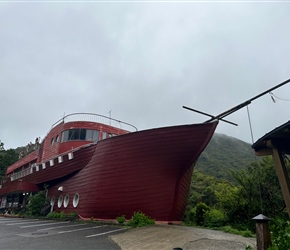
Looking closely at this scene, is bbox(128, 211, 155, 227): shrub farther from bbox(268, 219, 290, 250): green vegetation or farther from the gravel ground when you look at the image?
bbox(268, 219, 290, 250): green vegetation

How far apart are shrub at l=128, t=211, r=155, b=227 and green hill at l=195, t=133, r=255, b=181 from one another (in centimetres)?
2952

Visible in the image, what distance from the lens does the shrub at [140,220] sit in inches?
400

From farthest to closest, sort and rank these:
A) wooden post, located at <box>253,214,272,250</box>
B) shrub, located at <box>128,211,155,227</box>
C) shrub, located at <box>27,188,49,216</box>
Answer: shrub, located at <box>27,188,49,216</box> < shrub, located at <box>128,211,155,227</box> < wooden post, located at <box>253,214,272,250</box>

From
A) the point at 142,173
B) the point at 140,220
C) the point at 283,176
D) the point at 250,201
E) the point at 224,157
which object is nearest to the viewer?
the point at 283,176

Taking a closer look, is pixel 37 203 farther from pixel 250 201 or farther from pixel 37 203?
pixel 250 201

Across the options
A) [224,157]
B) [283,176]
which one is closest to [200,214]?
[283,176]

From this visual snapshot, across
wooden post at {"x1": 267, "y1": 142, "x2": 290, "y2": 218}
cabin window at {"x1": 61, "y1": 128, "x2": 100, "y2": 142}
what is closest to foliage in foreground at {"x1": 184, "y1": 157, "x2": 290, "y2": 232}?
wooden post at {"x1": 267, "y1": 142, "x2": 290, "y2": 218}

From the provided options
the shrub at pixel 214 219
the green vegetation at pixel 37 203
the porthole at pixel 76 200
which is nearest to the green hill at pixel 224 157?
the shrub at pixel 214 219

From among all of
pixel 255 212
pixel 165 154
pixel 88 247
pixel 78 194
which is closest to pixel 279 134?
pixel 88 247

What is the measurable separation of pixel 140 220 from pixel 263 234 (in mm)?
7582

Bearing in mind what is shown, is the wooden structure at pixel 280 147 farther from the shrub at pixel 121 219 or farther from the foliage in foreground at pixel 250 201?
the shrub at pixel 121 219

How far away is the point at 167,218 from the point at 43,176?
31.4ft

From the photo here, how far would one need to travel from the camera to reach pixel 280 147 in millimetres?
5328

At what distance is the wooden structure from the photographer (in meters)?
4.79
